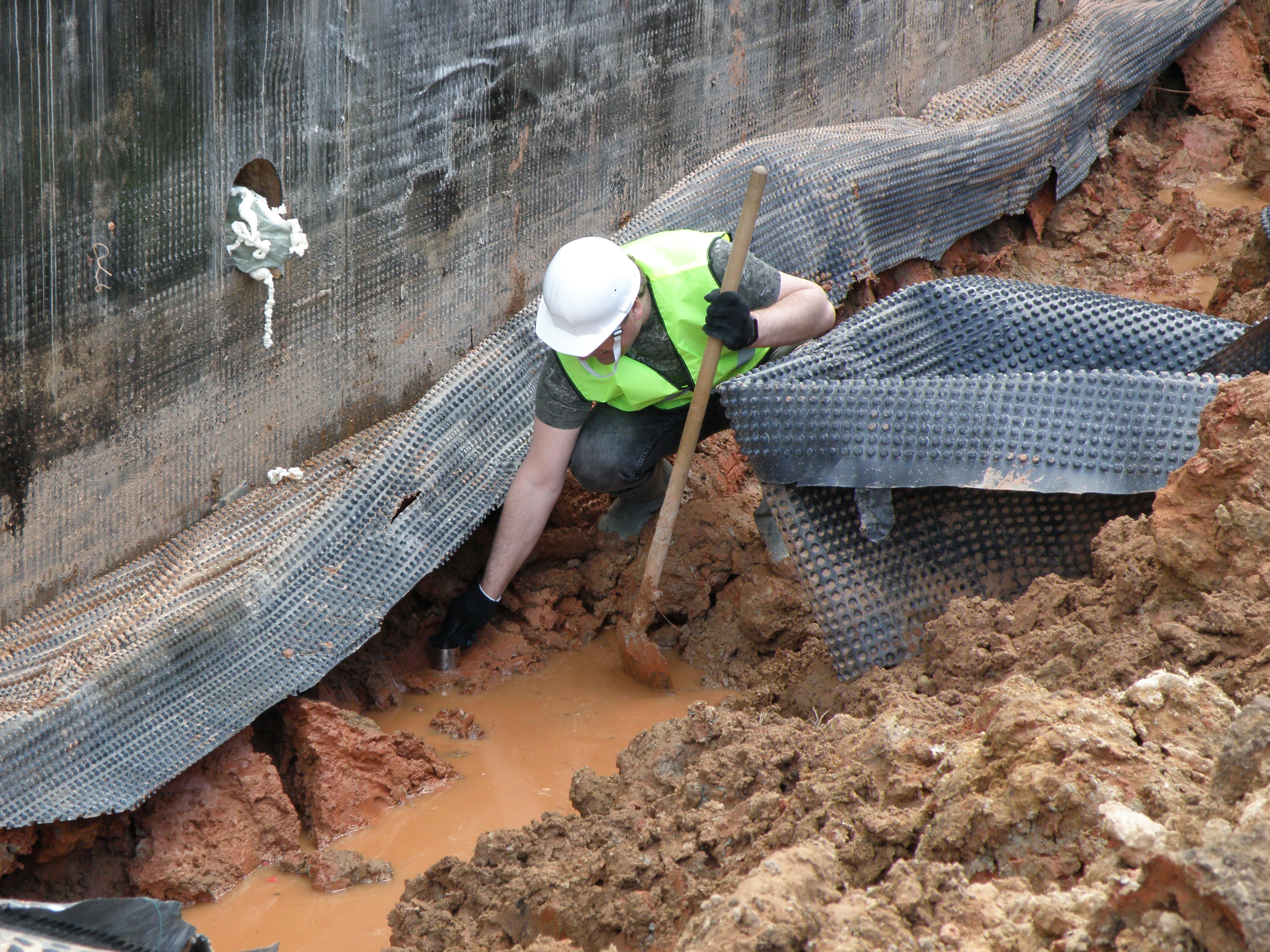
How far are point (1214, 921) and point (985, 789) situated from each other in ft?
1.96

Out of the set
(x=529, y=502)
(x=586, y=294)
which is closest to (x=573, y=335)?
(x=586, y=294)

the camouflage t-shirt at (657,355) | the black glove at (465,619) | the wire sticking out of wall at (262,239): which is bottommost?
the black glove at (465,619)

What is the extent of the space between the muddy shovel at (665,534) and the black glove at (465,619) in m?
0.47

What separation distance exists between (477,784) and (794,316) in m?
1.84

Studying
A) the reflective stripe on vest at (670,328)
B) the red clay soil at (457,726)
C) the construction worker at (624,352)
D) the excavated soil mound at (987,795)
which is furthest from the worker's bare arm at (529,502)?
the excavated soil mound at (987,795)

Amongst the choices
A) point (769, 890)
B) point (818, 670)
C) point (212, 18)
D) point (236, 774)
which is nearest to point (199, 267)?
point (212, 18)

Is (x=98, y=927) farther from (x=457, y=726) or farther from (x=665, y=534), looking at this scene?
(x=665, y=534)

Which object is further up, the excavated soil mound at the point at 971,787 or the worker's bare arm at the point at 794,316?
the worker's bare arm at the point at 794,316

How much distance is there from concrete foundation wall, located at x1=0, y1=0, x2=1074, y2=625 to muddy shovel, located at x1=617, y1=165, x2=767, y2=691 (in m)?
1.22

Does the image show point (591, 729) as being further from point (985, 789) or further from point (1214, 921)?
point (1214, 921)

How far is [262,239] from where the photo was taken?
3553 mm

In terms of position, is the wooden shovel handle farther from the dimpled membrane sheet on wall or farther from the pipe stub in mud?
the pipe stub in mud

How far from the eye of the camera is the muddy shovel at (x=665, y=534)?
11.1 ft

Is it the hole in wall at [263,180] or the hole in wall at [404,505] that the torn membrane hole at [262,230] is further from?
the hole in wall at [404,505]
